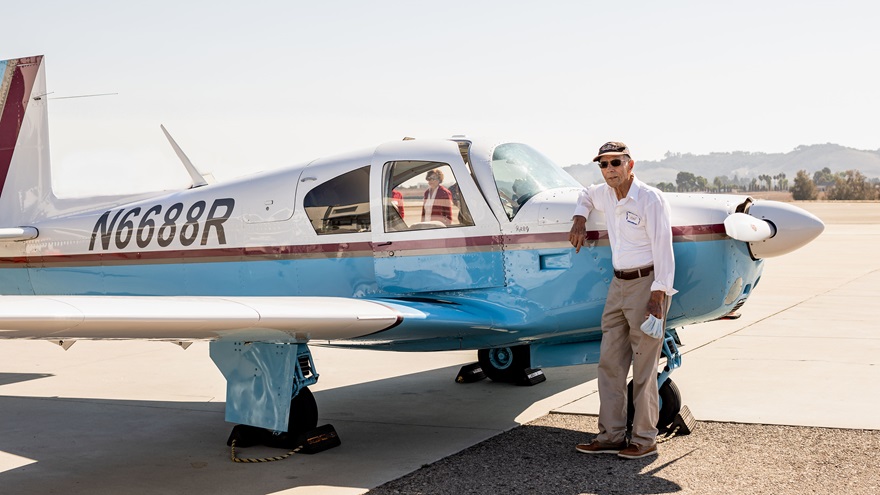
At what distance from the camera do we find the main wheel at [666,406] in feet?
21.5

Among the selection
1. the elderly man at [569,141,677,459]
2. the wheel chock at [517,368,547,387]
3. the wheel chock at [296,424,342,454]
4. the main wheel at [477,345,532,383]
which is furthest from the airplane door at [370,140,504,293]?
the wheel chock at [517,368,547,387]

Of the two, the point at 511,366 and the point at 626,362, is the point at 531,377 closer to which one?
the point at 511,366

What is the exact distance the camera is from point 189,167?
8758 millimetres

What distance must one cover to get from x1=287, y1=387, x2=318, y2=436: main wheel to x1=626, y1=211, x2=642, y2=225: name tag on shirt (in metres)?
2.41

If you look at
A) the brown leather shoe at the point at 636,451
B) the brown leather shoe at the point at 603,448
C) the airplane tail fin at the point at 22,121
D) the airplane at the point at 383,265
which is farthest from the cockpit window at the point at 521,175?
the airplane tail fin at the point at 22,121

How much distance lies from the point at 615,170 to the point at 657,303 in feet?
2.83

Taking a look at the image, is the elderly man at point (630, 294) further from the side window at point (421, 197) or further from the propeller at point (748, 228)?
the side window at point (421, 197)

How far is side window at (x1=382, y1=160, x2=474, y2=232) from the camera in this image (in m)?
6.78

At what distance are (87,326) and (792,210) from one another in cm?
428

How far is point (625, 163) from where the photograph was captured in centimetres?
604

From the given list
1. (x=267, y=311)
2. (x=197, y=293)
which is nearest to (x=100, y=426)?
(x=197, y=293)

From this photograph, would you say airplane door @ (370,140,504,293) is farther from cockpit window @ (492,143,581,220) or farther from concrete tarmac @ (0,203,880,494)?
concrete tarmac @ (0,203,880,494)

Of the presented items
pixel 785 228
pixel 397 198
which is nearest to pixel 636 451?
pixel 785 228

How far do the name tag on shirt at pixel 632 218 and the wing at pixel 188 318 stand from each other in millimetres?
1546
